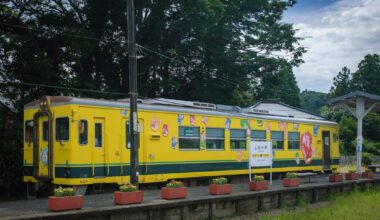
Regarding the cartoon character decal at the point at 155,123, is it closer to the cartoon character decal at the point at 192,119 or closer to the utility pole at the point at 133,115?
the cartoon character decal at the point at 192,119

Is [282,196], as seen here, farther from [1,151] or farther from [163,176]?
[1,151]

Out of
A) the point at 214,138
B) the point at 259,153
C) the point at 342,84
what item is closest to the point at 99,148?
the point at 214,138

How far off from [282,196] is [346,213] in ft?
8.73

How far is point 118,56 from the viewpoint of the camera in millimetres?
25641

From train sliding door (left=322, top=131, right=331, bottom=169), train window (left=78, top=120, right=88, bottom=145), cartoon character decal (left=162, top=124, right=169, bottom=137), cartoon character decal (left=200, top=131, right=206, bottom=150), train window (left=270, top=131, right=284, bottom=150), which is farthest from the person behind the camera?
train sliding door (left=322, top=131, right=331, bottom=169)

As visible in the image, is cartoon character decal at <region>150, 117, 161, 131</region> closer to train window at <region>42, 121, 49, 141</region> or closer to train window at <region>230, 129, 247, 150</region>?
train window at <region>42, 121, 49, 141</region>

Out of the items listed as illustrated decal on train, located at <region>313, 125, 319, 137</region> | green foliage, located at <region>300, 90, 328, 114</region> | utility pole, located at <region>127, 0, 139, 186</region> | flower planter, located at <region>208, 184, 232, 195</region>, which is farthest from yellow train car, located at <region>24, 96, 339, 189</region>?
green foliage, located at <region>300, 90, 328, 114</region>

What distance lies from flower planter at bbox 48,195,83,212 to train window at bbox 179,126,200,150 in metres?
6.63

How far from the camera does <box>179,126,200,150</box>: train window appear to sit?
1658 cm

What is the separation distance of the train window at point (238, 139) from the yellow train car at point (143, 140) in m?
0.04

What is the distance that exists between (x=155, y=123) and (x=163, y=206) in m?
4.42

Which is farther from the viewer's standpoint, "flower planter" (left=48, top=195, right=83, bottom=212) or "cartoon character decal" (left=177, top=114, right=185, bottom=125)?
"cartoon character decal" (left=177, top=114, right=185, bottom=125)

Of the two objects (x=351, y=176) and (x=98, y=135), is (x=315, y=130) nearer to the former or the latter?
(x=351, y=176)

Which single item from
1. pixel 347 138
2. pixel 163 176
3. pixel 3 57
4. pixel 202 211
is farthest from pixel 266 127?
pixel 347 138
